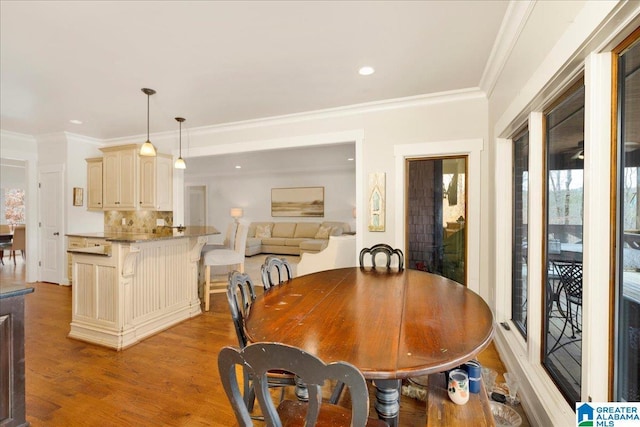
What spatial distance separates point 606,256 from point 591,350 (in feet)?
1.26

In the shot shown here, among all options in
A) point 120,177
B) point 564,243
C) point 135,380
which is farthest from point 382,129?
point 120,177

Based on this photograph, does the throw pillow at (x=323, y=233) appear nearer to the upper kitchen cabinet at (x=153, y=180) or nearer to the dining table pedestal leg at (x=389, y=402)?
the upper kitchen cabinet at (x=153, y=180)

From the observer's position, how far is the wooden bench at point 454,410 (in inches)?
48.0

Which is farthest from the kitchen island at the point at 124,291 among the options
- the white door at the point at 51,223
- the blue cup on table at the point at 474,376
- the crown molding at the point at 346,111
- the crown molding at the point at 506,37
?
the crown molding at the point at 506,37

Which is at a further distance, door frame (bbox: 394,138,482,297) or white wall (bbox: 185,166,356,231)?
white wall (bbox: 185,166,356,231)

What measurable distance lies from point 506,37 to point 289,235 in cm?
740

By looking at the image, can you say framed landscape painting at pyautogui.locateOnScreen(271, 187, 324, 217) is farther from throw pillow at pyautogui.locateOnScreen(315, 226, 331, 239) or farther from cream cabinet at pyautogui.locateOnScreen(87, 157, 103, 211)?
cream cabinet at pyautogui.locateOnScreen(87, 157, 103, 211)

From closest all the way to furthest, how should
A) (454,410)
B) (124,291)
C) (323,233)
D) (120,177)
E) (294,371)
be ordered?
(294,371), (454,410), (124,291), (120,177), (323,233)

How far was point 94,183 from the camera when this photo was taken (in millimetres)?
5109

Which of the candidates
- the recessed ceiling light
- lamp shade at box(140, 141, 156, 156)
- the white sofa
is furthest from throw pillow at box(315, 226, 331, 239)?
the recessed ceiling light

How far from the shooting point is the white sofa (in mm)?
8227

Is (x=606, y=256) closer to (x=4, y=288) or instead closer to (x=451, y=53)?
(x=451, y=53)

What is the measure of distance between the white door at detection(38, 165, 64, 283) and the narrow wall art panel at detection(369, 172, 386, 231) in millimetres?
5145

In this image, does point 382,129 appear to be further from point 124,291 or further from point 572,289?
point 124,291
